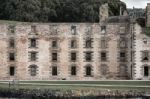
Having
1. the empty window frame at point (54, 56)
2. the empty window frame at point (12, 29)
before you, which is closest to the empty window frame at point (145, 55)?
the empty window frame at point (54, 56)

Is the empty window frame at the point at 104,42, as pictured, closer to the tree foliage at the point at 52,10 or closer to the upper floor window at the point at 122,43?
the upper floor window at the point at 122,43

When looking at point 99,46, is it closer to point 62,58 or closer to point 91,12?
point 62,58

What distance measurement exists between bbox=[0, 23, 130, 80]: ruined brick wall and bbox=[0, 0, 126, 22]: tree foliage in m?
29.1

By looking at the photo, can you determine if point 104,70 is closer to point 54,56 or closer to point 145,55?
point 145,55

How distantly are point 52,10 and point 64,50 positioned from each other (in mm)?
39185

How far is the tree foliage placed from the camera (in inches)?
5325

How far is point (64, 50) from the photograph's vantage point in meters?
105

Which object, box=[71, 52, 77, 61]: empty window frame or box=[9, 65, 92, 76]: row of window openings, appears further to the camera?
box=[71, 52, 77, 61]: empty window frame

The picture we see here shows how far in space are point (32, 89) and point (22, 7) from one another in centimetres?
6098

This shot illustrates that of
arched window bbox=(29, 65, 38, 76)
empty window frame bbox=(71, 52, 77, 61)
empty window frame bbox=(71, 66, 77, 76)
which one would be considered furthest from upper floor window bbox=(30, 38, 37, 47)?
empty window frame bbox=(71, 66, 77, 76)

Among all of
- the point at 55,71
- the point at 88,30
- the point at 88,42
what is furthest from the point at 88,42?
the point at 55,71

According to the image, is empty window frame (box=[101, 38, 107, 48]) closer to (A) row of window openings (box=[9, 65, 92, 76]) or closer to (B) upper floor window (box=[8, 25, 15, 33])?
(A) row of window openings (box=[9, 65, 92, 76])

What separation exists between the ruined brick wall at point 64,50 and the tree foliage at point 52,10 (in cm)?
2907

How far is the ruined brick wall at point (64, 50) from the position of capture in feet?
343
